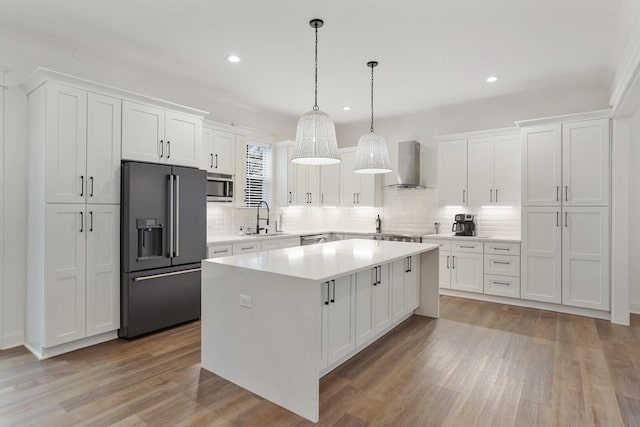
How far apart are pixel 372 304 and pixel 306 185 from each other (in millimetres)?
3653

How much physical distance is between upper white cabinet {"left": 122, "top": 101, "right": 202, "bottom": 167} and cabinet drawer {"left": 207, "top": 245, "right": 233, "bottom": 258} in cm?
101

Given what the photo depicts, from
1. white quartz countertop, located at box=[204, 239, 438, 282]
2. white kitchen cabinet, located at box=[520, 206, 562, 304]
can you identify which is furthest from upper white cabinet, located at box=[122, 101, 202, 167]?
white kitchen cabinet, located at box=[520, 206, 562, 304]

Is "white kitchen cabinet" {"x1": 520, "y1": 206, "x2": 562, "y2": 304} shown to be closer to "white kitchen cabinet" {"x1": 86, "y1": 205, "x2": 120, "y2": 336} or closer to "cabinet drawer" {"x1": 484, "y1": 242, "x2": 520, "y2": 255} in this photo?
"cabinet drawer" {"x1": 484, "y1": 242, "x2": 520, "y2": 255}

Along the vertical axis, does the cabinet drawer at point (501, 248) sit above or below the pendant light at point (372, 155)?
below

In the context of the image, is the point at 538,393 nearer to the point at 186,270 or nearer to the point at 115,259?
the point at 186,270

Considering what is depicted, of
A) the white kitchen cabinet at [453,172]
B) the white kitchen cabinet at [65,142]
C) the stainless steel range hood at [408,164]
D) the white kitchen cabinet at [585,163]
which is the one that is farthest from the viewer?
the stainless steel range hood at [408,164]

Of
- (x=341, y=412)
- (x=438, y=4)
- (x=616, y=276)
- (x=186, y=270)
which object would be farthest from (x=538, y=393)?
(x=186, y=270)

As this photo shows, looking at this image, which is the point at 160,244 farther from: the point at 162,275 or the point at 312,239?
the point at 312,239

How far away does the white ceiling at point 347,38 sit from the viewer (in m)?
2.83

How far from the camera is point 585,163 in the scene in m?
4.22

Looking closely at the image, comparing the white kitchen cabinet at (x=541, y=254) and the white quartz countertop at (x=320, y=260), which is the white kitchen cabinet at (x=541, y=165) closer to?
the white kitchen cabinet at (x=541, y=254)

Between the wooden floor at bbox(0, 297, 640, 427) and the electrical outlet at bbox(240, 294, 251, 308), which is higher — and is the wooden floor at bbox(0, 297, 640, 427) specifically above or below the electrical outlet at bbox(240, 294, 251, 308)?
below

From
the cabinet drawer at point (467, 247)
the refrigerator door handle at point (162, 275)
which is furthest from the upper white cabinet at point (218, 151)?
the cabinet drawer at point (467, 247)

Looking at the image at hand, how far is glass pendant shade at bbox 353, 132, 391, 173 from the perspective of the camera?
3.25 m
